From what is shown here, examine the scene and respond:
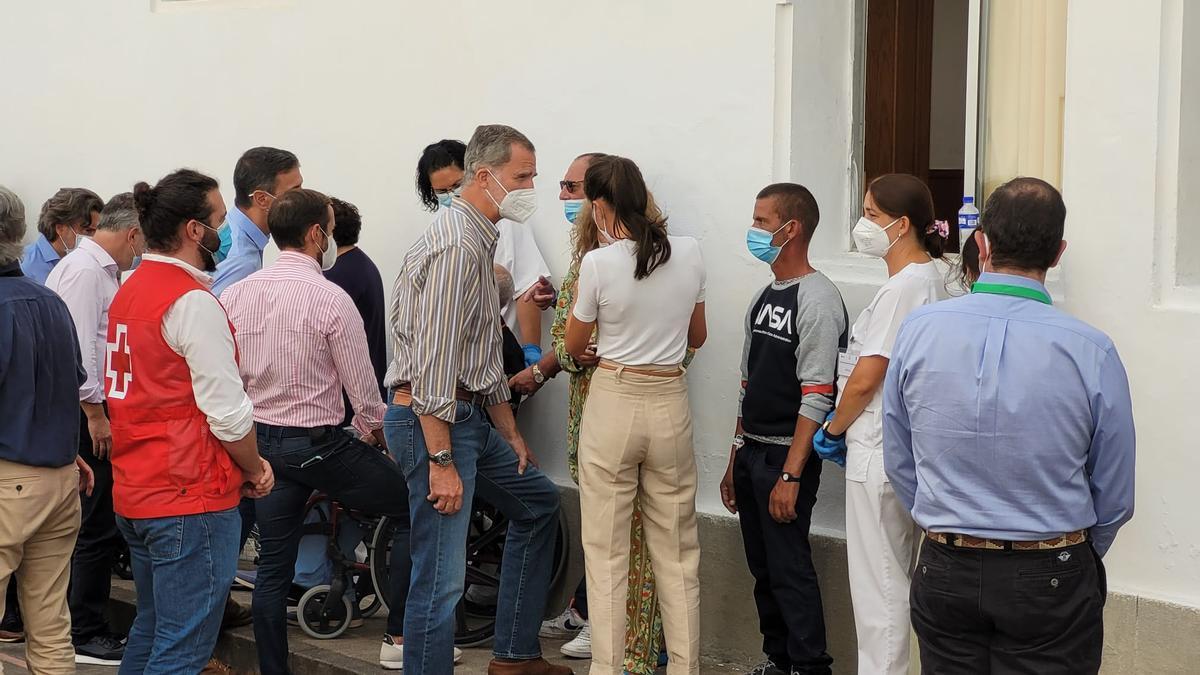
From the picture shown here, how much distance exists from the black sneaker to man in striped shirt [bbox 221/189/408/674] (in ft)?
3.66

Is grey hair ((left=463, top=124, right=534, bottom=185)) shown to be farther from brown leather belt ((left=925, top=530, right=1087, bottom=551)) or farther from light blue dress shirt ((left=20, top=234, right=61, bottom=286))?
light blue dress shirt ((left=20, top=234, right=61, bottom=286))

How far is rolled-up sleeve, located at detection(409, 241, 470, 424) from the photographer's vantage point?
4805mm

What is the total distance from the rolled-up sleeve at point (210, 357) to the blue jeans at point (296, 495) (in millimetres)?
966

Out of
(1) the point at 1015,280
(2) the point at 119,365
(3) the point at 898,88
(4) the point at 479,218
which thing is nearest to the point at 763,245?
(4) the point at 479,218

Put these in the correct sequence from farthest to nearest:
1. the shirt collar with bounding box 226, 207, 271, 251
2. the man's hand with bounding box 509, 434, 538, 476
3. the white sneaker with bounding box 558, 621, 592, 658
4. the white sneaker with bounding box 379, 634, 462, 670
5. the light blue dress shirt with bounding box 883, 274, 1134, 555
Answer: the shirt collar with bounding box 226, 207, 271, 251 < the white sneaker with bounding box 558, 621, 592, 658 < the white sneaker with bounding box 379, 634, 462, 670 < the man's hand with bounding box 509, 434, 538, 476 < the light blue dress shirt with bounding box 883, 274, 1134, 555

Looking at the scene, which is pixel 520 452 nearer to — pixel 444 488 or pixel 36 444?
pixel 444 488

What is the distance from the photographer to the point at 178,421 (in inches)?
175

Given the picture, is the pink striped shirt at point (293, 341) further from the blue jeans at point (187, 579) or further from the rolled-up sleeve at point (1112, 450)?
the rolled-up sleeve at point (1112, 450)

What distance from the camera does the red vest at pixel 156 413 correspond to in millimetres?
4410

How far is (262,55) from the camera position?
7867 mm

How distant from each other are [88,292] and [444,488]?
7.96 ft

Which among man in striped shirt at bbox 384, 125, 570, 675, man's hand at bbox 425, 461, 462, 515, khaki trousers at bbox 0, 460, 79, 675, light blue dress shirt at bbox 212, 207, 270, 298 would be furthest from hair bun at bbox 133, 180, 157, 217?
light blue dress shirt at bbox 212, 207, 270, 298

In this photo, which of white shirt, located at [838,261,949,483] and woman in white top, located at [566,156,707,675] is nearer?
white shirt, located at [838,261,949,483]

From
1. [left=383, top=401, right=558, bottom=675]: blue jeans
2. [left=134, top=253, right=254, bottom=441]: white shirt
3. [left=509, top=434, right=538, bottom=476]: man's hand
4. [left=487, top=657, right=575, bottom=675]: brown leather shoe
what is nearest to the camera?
[left=134, top=253, right=254, bottom=441]: white shirt
